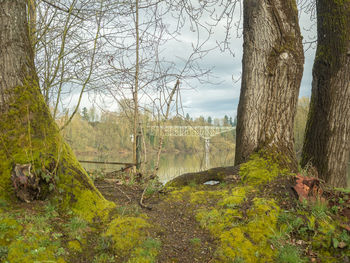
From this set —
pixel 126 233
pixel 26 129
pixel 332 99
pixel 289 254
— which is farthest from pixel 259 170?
pixel 26 129

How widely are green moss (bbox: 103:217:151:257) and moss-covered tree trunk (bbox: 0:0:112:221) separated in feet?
1.06

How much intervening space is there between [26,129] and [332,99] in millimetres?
4765

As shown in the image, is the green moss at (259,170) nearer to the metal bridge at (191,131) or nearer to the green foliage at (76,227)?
the metal bridge at (191,131)

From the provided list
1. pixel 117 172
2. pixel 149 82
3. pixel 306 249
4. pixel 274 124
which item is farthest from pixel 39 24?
pixel 306 249

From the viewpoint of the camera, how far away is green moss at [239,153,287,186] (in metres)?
3.70

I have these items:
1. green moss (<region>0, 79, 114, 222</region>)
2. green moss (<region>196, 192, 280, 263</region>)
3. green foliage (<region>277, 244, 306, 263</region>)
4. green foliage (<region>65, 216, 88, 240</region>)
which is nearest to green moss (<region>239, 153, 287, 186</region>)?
green moss (<region>196, 192, 280, 263</region>)

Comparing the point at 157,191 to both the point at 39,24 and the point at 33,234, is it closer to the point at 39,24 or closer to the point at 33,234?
the point at 33,234

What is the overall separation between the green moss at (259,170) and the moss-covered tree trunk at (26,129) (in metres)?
2.08

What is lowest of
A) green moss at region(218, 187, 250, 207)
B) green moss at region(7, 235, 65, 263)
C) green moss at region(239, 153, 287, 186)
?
green moss at region(7, 235, 65, 263)

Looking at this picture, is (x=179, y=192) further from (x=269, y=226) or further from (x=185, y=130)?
(x=185, y=130)

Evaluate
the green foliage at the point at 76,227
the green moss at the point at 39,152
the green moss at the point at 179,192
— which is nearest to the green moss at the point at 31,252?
the green foliage at the point at 76,227

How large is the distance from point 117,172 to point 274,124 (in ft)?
12.1

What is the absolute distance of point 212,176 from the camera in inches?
167

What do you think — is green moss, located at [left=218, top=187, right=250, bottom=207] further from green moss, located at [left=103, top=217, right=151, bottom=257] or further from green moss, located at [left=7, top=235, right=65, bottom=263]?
green moss, located at [left=7, top=235, right=65, bottom=263]
